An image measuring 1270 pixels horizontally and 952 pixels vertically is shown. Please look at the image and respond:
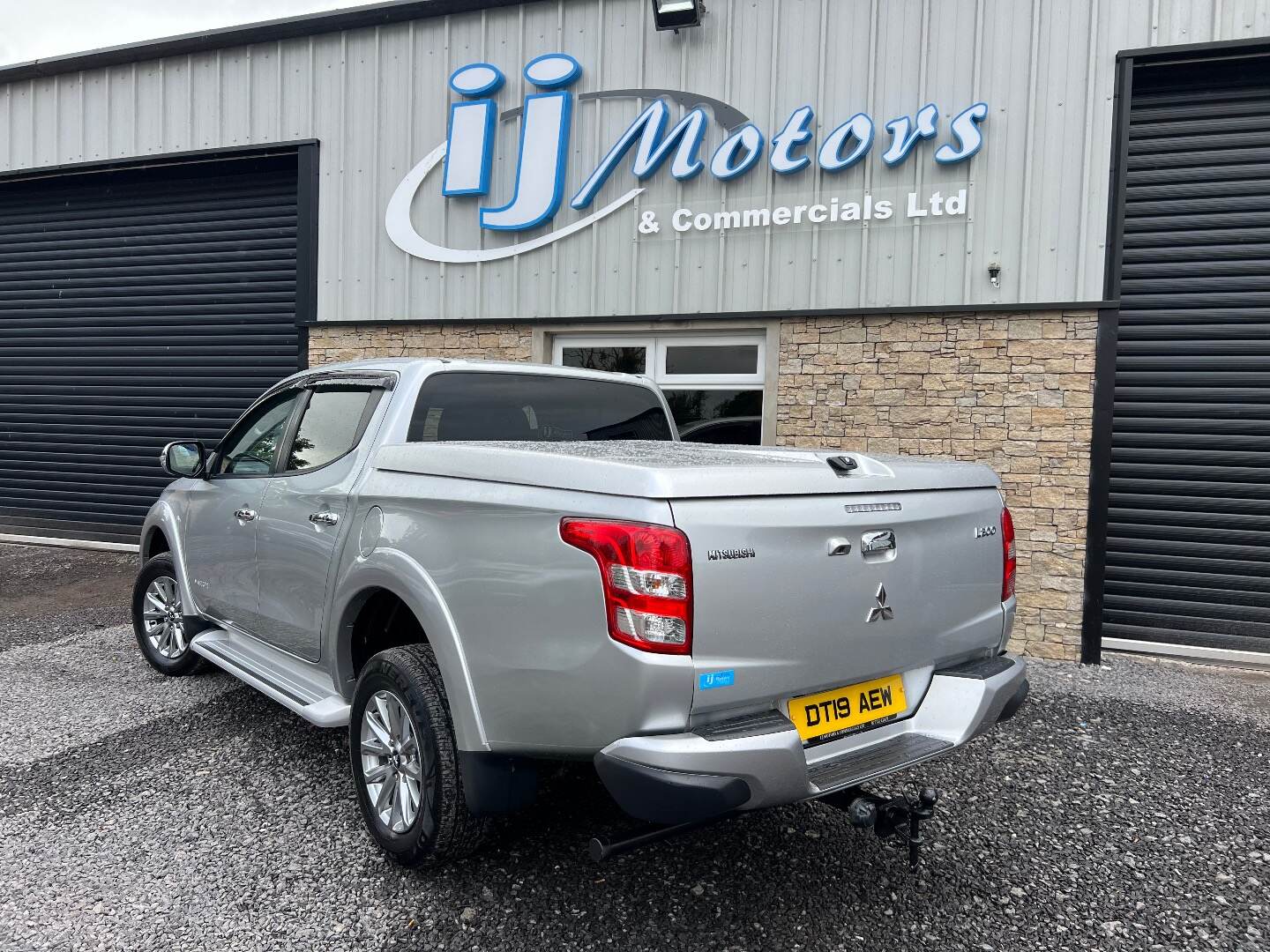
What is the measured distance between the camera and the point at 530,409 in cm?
362

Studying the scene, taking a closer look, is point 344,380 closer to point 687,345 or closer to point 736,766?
point 736,766

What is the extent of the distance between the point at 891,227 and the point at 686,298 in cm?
168

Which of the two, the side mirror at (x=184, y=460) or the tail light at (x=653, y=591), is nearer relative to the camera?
the tail light at (x=653, y=591)

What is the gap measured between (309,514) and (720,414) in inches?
173

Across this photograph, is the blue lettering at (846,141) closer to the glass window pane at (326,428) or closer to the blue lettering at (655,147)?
the blue lettering at (655,147)

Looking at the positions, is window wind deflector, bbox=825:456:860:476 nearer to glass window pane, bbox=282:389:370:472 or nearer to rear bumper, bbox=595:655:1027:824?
rear bumper, bbox=595:655:1027:824

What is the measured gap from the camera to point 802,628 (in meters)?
2.33

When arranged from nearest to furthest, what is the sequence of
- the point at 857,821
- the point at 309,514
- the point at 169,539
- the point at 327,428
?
the point at 857,821 → the point at 309,514 → the point at 327,428 → the point at 169,539

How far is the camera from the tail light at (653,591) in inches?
84.1

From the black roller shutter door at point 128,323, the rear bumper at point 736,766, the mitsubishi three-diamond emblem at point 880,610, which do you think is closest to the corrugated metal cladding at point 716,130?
the black roller shutter door at point 128,323

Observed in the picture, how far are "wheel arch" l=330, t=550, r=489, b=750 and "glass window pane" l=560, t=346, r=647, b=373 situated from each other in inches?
179

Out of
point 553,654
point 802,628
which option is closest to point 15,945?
point 553,654

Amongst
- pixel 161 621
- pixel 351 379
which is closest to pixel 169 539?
pixel 161 621

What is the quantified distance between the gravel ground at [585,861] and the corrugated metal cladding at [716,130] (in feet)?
12.3
